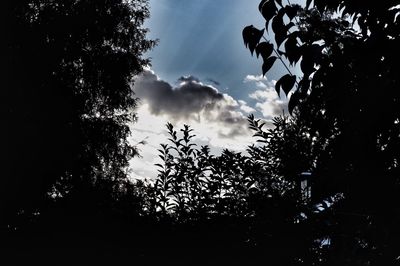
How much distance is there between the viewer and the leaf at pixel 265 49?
2.12m

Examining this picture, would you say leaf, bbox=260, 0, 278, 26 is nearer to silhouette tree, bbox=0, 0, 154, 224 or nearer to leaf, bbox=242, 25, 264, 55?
leaf, bbox=242, 25, 264, 55

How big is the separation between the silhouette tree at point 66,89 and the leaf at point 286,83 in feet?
41.0

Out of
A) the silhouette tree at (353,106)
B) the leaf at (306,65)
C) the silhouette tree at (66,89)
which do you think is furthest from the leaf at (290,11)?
the silhouette tree at (66,89)

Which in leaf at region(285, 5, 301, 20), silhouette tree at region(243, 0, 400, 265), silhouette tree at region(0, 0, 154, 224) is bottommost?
silhouette tree at region(243, 0, 400, 265)

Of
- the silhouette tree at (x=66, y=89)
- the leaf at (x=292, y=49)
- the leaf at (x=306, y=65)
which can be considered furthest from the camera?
the silhouette tree at (x=66, y=89)

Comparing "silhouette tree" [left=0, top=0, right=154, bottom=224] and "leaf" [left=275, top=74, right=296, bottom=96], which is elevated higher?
"silhouette tree" [left=0, top=0, right=154, bottom=224]

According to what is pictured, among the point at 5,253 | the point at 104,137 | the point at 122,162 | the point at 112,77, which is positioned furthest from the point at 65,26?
the point at 5,253

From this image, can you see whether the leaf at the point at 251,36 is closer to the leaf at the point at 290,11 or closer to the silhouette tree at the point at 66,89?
the leaf at the point at 290,11

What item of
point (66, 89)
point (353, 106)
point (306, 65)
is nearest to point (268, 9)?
point (306, 65)

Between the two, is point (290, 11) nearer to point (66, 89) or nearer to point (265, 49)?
point (265, 49)

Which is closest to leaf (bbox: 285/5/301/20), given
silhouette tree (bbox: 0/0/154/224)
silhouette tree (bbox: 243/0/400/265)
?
silhouette tree (bbox: 243/0/400/265)

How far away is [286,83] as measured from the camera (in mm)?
2072

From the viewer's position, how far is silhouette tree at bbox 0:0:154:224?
14414 millimetres

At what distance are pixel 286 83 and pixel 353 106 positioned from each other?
2.00ft
